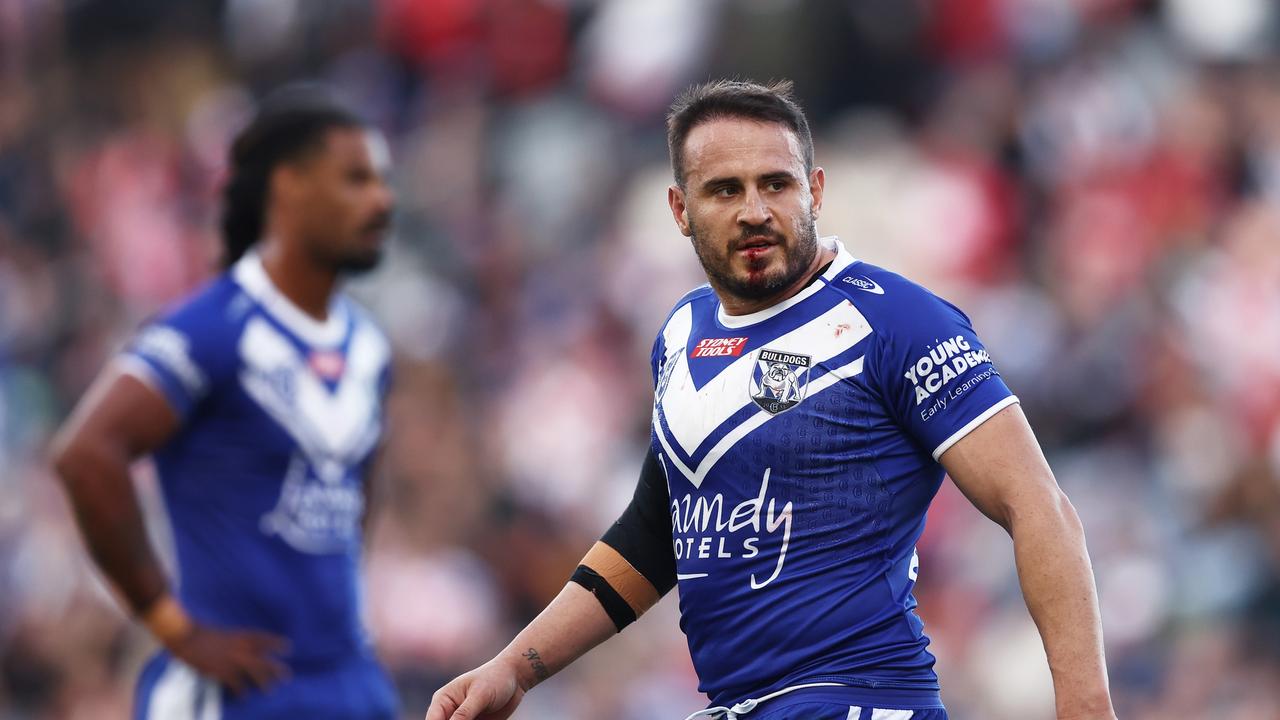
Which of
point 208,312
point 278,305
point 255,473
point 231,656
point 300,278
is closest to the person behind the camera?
point 231,656

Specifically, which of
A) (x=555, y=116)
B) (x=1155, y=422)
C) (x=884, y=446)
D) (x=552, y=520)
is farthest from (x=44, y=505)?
(x=884, y=446)

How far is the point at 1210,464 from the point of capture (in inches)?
411

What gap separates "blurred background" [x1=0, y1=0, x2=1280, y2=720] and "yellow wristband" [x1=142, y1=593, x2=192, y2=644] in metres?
4.64

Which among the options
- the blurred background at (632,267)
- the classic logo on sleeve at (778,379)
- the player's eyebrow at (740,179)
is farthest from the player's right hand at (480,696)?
the blurred background at (632,267)

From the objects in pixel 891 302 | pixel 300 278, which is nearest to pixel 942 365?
pixel 891 302

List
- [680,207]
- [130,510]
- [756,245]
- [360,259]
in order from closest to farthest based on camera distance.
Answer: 1. [756,245]
2. [680,207]
3. [130,510]
4. [360,259]

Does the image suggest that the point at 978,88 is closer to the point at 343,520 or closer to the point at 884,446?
the point at 343,520

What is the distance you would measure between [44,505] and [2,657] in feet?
3.93

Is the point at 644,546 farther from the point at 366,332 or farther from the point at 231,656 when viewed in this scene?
the point at 366,332

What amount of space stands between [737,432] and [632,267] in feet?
28.2

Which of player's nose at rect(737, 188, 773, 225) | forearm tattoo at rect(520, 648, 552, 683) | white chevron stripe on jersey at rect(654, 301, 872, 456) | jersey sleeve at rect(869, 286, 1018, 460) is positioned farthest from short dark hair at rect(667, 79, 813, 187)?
forearm tattoo at rect(520, 648, 552, 683)

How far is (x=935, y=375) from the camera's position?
429 cm

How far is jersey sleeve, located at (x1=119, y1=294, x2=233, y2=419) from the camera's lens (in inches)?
256

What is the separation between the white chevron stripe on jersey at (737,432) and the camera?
14.5ft
